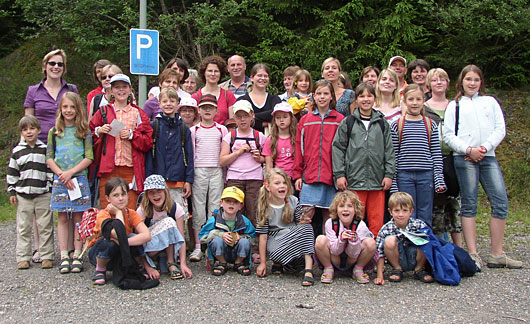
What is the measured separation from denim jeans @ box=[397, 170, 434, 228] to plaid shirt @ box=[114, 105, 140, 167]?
3.18 meters

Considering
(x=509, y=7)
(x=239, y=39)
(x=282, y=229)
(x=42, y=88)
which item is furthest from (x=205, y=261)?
(x=509, y=7)

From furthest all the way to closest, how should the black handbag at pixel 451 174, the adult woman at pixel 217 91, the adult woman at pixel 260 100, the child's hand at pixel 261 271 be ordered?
the adult woman at pixel 217 91, the adult woman at pixel 260 100, the black handbag at pixel 451 174, the child's hand at pixel 261 271

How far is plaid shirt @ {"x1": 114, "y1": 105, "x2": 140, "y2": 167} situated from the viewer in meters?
5.82

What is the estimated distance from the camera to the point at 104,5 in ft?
41.4

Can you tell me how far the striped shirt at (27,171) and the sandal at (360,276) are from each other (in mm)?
3675

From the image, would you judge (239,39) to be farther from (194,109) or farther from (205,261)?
(205,261)

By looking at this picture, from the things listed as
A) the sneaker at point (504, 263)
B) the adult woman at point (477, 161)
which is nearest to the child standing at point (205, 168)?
the adult woman at point (477, 161)

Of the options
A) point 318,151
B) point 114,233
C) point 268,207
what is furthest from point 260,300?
point 318,151

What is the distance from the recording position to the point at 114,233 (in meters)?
5.01

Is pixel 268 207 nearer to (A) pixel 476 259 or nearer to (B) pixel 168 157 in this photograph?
(B) pixel 168 157

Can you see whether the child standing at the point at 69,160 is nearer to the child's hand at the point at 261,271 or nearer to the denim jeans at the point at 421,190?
the child's hand at the point at 261,271

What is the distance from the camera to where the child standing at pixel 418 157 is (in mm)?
5629

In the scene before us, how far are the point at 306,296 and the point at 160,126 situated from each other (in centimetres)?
277

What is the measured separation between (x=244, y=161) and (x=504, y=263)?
10.8 feet
